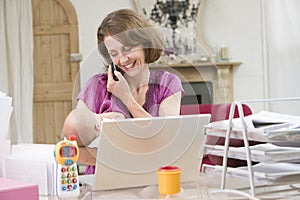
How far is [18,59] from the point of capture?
538 cm

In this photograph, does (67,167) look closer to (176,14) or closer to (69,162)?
(69,162)

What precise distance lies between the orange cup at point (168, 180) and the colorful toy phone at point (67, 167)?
0.19 metres

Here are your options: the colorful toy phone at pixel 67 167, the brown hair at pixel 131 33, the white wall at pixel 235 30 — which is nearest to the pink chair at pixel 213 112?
the brown hair at pixel 131 33

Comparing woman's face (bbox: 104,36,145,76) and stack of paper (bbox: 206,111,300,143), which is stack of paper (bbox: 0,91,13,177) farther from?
stack of paper (bbox: 206,111,300,143)

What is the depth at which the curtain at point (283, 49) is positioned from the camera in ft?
16.0

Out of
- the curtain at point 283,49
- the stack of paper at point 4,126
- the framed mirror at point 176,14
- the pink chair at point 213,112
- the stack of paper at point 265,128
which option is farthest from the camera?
the framed mirror at point 176,14

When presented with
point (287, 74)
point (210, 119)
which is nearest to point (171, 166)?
point (210, 119)

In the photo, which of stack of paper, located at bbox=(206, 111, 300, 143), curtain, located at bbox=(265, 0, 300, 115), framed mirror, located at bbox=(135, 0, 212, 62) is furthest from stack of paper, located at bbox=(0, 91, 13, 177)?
framed mirror, located at bbox=(135, 0, 212, 62)

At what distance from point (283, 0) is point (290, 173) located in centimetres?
416

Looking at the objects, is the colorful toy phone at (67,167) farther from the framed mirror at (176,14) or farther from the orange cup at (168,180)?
the framed mirror at (176,14)

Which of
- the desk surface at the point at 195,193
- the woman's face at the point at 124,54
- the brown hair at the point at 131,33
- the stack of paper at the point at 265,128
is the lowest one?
the desk surface at the point at 195,193

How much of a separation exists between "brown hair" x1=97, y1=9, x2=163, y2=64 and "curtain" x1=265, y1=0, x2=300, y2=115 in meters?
3.68

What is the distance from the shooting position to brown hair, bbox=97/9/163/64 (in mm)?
1278

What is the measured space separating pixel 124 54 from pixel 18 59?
4309 mm
